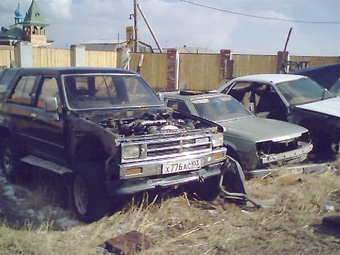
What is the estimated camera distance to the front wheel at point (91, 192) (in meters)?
4.68

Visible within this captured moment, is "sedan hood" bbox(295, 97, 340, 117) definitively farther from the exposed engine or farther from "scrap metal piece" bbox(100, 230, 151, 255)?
"scrap metal piece" bbox(100, 230, 151, 255)

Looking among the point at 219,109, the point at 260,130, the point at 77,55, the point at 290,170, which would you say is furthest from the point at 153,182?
the point at 77,55

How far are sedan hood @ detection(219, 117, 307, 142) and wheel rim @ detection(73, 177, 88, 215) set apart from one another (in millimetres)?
2327

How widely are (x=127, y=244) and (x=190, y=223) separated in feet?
3.25

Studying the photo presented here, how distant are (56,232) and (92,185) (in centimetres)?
62

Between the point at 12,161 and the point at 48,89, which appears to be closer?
the point at 48,89

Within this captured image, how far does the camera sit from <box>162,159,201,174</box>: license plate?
4.74m

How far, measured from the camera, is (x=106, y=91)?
5945 millimetres

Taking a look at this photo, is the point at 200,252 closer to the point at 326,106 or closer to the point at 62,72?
the point at 62,72

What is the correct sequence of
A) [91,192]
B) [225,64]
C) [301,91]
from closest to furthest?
[91,192] → [301,91] → [225,64]

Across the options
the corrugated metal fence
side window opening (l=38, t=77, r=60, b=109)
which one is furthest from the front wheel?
the corrugated metal fence

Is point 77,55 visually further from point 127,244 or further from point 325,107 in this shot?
point 127,244

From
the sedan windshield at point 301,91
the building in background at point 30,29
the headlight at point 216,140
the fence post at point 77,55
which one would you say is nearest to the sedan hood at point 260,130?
the headlight at point 216,140

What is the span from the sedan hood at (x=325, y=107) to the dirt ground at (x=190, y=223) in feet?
5.57
